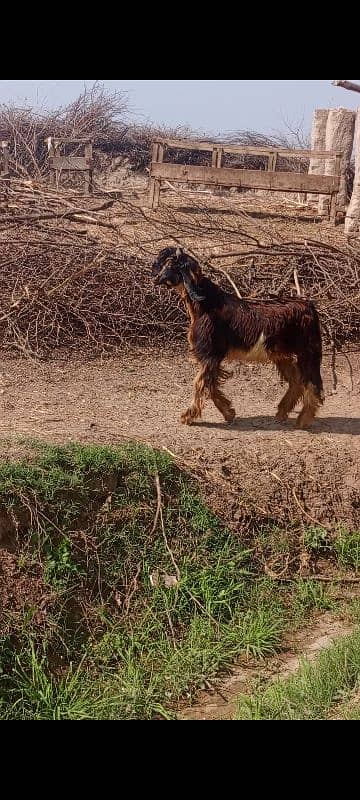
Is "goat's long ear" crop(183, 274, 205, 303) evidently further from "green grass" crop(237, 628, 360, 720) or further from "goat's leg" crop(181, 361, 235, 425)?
"green grass" crop(237, 628, 360, 720)

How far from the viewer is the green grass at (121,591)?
6.16 meters

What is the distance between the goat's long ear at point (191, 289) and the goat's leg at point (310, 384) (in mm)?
1125

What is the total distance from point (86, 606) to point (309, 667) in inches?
67.7

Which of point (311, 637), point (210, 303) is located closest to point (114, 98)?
point (210, 303)

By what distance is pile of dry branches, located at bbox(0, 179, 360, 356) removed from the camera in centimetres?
1076

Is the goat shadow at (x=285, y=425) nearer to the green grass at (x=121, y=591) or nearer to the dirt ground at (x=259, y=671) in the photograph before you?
the green grass at (x=121, y=591)

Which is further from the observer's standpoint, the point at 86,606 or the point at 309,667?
the point at 86,606

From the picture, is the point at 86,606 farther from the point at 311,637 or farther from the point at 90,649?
the point at 311,637

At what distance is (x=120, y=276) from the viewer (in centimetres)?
1131

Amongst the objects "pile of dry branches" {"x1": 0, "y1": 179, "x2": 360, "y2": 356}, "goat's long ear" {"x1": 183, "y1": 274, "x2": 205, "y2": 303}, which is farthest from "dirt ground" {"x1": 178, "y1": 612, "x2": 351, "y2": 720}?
"pile of dry branches" {"x1": 0, "y1": 179, "x2": 360, "y2": 356}

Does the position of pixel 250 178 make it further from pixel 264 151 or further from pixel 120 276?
pixel 120 276

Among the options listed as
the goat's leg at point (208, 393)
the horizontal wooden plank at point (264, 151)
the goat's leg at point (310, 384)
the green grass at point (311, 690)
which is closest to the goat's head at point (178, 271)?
the goat's leg at point (208, 393)

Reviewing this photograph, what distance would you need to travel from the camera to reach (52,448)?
700cm

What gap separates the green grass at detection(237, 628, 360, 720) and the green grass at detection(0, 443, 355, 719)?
56 centimetres
